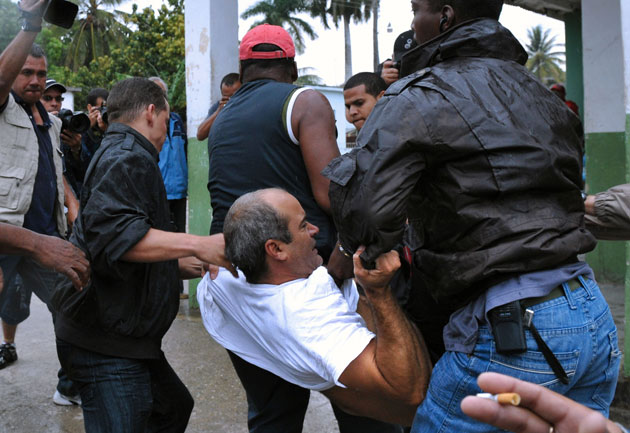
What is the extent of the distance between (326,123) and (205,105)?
3367mm

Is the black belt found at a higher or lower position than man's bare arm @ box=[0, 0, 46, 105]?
lower

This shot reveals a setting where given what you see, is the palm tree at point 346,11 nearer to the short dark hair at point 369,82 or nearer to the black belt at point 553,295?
the short dark hair at point 369,82

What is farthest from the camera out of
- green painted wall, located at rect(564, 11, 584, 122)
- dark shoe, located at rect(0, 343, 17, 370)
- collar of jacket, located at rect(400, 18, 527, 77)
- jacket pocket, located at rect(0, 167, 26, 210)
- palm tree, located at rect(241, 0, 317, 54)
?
palm tree, located at rect(241, 0, 317, 54)

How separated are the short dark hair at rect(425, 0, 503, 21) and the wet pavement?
98.2 inches

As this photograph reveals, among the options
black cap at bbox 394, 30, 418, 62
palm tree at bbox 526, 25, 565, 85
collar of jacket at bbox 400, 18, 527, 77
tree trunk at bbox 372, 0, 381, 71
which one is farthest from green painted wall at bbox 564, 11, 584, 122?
palm tree at bbox 526, 25, 565, 85

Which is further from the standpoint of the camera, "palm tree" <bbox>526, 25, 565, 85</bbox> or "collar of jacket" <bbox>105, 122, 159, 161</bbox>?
"palm tree" <bbox>526, 25, 565, 85</bbox>

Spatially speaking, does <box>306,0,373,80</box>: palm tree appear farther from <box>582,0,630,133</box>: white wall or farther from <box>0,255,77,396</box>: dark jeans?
<box>0,255,77,396</box>: dark jeans

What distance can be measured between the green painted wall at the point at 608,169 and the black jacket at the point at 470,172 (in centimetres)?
506

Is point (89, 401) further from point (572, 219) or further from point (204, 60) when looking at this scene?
point (204, 60)

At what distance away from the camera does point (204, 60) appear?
18.6 ft

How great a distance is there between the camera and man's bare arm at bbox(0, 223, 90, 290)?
2.29 m

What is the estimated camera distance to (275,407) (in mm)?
2525

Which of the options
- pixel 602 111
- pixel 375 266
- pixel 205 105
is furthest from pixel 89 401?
pixel 602 111

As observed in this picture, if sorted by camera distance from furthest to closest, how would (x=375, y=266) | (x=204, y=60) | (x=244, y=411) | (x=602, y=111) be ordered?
(x=602, y=111) < (x=204, y=60) < (x=244, y=411) < (x=375, y=266)
